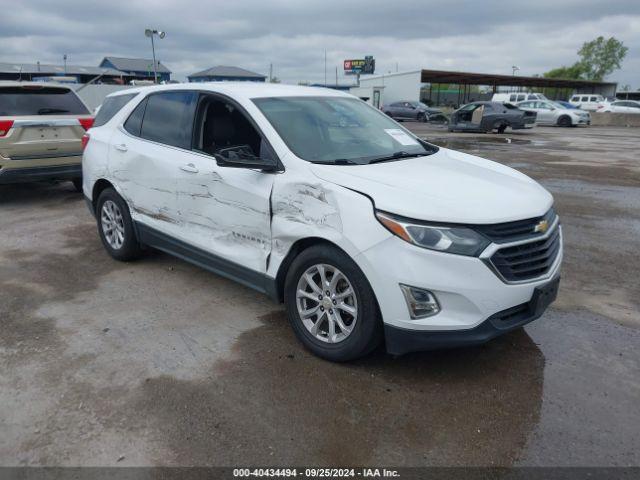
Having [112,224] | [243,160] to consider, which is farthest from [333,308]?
[112,224]

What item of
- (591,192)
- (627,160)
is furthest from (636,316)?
(627,160)

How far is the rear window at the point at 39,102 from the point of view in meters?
7.62

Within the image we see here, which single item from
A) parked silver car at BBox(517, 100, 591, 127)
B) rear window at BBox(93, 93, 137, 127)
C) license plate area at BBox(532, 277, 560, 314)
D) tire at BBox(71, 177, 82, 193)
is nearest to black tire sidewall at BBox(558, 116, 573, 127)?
parked silver car at BBox(517, 100, 591, 127)

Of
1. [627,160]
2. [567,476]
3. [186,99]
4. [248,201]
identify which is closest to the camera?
[567,476]

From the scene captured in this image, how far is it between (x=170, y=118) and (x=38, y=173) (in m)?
4.12

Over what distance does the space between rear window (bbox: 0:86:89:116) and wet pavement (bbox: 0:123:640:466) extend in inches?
144

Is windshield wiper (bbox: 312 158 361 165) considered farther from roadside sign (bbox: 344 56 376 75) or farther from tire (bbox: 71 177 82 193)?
roadside sign (bbox: 344 56 376 75)

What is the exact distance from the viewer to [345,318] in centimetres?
337

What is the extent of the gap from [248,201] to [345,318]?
1088mm

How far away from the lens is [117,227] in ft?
17.5

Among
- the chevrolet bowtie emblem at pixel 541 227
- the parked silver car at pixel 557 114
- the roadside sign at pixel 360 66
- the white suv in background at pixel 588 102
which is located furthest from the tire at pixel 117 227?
the roadside sign at pixel 360 66

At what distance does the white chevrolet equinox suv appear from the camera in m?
2.94

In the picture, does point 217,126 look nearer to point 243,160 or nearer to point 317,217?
point 243,160

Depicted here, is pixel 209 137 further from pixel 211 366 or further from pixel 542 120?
pixel 542 120
